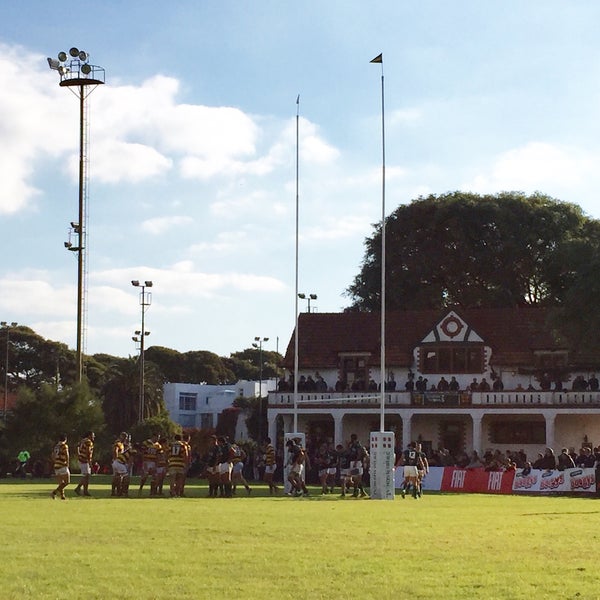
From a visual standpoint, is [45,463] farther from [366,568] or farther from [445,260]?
[366,568]

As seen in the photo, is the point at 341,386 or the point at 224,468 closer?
the point at 224,468

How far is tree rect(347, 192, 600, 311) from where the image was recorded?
2736 inches

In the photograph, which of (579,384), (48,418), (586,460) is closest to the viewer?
(586,460)

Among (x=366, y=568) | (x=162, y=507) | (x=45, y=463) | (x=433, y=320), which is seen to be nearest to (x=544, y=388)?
(x=433, y=320)

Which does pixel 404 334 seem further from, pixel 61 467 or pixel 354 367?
pixel 61 467

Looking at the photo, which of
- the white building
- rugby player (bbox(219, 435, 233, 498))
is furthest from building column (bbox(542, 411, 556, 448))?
the white building

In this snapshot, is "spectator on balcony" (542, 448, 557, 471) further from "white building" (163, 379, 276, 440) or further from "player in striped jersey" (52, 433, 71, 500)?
"white building" (163, 379, 276, 440)

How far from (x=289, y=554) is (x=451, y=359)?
44630 millimetres

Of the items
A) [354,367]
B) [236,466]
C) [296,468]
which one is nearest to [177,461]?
[296,468]

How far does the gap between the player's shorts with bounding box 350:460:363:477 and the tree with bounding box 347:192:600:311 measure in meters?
36.4

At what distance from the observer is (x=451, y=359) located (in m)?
58.6

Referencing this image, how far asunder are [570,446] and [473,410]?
497 centimetres

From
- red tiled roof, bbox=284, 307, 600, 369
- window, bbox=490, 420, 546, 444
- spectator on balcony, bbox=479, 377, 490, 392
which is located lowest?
window, bbox=490, 420, 546, 444

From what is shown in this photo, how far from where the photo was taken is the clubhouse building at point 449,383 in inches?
2149
